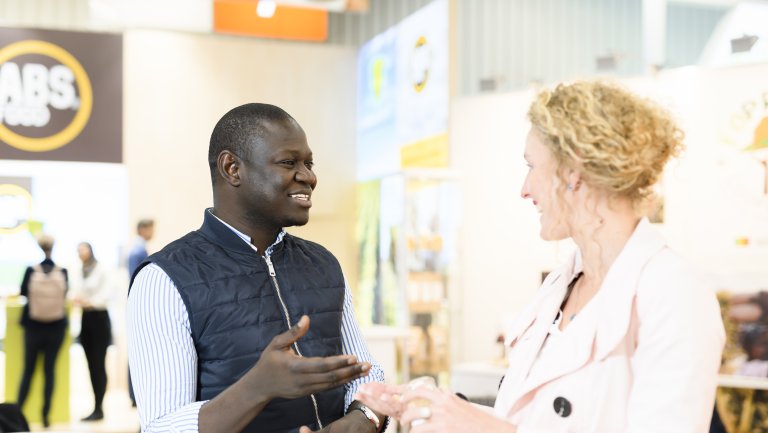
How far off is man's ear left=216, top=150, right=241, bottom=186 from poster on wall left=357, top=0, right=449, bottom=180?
6583mm

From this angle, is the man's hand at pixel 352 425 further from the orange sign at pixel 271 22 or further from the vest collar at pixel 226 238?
the orange sign at pixel 271 22

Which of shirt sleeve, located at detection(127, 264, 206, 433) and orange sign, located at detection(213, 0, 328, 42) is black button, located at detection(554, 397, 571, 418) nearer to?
shirt sleeve, located at detection(127, 264, 206, 433)

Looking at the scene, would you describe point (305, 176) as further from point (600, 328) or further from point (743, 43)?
point (743, 43)

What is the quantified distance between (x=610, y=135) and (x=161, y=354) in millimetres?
1018

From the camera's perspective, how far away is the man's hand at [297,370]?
66.4 inches

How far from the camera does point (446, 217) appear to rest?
28.0ft

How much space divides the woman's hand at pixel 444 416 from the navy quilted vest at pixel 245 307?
0.54m

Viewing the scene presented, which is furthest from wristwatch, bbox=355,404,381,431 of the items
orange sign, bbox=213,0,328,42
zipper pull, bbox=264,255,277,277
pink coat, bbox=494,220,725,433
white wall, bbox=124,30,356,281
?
orange sign, bbox=213,0,328,42

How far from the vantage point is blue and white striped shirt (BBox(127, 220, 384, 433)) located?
6.30 ft

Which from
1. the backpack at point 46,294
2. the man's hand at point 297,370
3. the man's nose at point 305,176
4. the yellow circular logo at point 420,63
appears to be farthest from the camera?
the yellow circular logo at point 420,63

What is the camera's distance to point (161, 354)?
6.33ft

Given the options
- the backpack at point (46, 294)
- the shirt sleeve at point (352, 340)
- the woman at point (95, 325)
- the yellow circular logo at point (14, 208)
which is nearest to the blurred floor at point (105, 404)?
the woman at point (95, 325)

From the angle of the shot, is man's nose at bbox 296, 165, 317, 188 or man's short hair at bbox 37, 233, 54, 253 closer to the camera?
man's nose at bbox 296, 165, 317, 188

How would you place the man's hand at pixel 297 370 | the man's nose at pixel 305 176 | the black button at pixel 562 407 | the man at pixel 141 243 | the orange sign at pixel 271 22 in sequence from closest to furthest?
the black button at pixel 562 407 → the man's hand at pixel 297 370 → the man's nose at pixel 305 176 → the man at pixel 141 243 → the orange sign at pixel 271 22
